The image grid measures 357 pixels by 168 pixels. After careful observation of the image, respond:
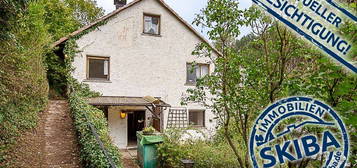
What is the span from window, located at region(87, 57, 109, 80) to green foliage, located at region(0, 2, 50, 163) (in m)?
2.38

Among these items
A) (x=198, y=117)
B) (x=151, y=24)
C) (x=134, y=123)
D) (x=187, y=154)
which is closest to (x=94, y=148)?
(x=187, y=154)

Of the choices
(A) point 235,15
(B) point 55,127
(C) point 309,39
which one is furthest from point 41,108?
(C) point 309,39

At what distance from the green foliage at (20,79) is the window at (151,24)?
521cm

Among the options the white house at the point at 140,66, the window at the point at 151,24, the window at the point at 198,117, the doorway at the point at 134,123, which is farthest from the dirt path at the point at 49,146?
the window at the point at 198,117

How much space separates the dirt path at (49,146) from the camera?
20.3 ft

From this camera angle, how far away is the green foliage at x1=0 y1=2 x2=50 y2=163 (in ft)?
22.6

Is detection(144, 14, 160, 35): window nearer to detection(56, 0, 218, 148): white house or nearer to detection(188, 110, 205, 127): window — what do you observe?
detection(56, 0, 218, 148): white house

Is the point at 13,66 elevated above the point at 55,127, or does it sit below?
above

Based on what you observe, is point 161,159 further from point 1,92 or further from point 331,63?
point 331,63

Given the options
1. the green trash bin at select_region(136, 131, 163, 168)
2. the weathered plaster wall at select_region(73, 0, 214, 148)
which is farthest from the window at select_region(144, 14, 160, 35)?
the green trash bin at select_region(136, 131, 163, 168)

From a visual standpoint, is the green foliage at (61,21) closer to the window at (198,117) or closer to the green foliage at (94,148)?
the window at (198,117)

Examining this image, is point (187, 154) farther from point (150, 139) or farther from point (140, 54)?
point (140, 54)

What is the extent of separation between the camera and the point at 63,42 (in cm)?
1438

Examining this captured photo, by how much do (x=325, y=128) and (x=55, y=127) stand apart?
865cm
